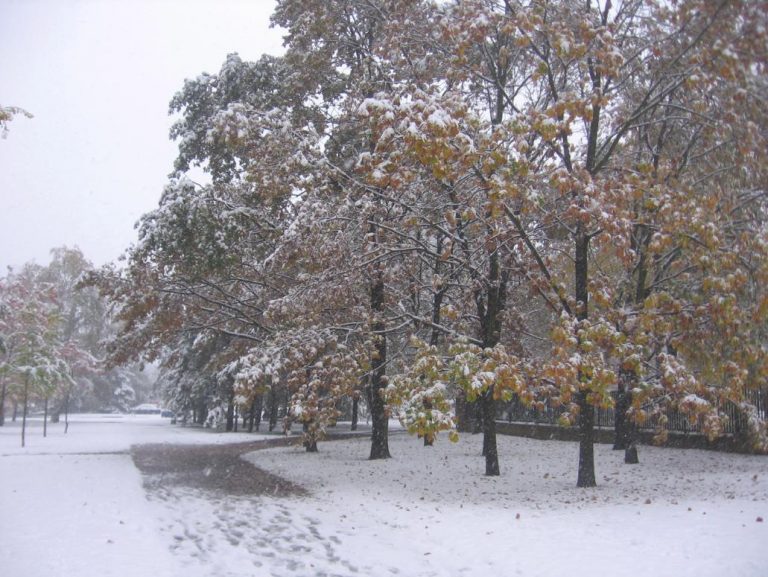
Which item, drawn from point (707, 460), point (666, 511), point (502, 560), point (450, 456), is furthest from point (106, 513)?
point (707, 460)

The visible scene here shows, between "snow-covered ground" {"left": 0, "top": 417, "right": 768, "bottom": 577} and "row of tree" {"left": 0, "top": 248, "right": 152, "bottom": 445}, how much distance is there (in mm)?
7489

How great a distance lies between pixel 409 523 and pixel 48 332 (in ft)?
65.7

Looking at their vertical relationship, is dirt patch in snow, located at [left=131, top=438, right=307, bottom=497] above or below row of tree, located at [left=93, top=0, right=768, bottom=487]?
below

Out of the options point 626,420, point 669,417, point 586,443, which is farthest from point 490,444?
point 669,417

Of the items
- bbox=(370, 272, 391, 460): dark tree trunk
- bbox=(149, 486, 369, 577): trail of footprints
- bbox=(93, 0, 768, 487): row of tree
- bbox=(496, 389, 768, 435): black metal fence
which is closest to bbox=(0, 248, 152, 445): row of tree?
bbox=(93, 0, 768, 487): row of tree

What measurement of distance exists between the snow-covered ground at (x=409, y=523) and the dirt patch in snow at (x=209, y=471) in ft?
1.57

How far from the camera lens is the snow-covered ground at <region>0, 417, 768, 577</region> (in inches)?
229

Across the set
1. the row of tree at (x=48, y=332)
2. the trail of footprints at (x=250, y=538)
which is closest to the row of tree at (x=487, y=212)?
the trail of footprints at (x=250, y=538)

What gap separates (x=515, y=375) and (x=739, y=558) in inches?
121

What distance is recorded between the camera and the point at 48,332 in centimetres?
2280

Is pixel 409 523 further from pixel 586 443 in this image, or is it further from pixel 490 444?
pixel 490 444

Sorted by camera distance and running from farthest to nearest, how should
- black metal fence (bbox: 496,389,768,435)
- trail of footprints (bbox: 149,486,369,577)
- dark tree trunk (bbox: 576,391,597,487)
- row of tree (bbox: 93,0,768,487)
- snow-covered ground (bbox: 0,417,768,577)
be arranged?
black metal fence (bbox: 496,389,768,435)
dark tree trunk (bbox: 576,391,597,487)
row of tree (bbox: 93,0,768,487)
trail of footprints (bbox: 149,486,369,577)
snow-covered ground (bbox: 0,417,768,577)

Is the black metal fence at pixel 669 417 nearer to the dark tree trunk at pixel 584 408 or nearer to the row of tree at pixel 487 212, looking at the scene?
the dark tree trunk at pixel 584 408

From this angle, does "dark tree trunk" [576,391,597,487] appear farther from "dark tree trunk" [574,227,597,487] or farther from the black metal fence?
the black metal fence
